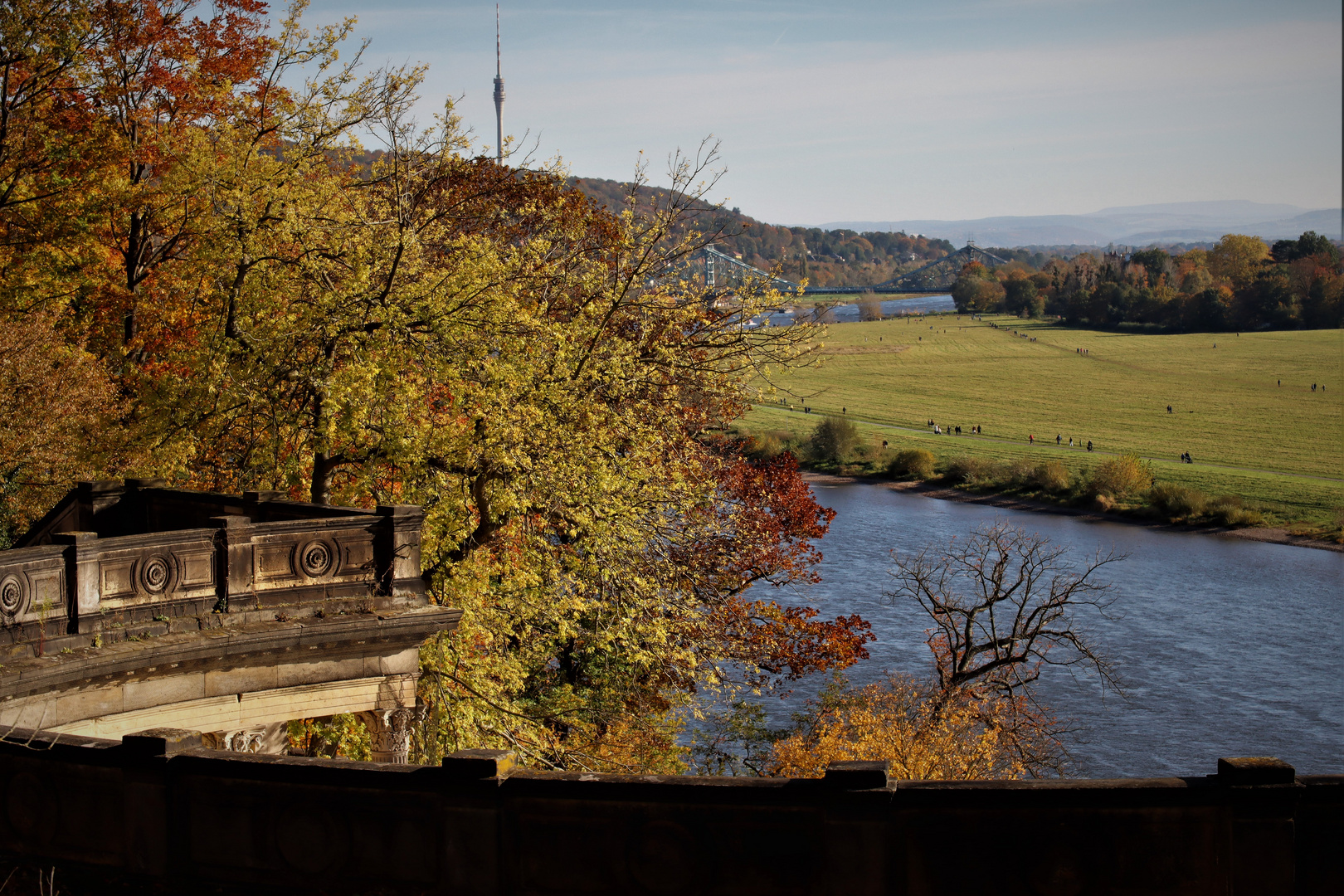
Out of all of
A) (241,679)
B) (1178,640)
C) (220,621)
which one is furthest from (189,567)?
(1178,640)

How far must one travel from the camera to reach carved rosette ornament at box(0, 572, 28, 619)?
10766mm

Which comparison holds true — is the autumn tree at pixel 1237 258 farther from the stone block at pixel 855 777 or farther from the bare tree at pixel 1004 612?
the stone block at pixel 855 777

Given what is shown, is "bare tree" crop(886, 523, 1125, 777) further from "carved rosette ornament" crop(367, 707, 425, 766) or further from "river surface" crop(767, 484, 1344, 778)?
"carved rosette ornament" crop(367, 707, 425, 766)

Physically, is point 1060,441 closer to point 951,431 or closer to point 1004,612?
point 951,431

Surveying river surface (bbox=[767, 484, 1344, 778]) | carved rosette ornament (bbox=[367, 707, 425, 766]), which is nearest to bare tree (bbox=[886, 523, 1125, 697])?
river surface (bbox=[767, 484, 1344, 778])

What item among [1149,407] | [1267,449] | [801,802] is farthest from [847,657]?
[1149,407]

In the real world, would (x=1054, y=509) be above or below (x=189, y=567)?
below

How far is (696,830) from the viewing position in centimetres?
Result: 793

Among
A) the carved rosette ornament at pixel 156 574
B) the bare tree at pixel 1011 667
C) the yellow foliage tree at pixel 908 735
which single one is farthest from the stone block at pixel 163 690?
the bare tree at pixel 1011 667

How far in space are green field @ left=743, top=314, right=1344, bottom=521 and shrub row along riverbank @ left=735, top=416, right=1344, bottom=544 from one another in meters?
1.25

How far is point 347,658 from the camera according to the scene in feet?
44.2

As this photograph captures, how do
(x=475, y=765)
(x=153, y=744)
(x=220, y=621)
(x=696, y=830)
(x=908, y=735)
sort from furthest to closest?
(x=908, y=735), (x=220, y=621), (x=153, y=744), (x=475, y=765), (x=696, y=830)

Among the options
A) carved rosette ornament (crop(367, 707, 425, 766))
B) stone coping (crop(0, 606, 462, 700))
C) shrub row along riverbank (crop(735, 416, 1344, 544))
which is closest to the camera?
stone coping (crop(0, 606, 462, 700))

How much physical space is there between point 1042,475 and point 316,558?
221 ft
